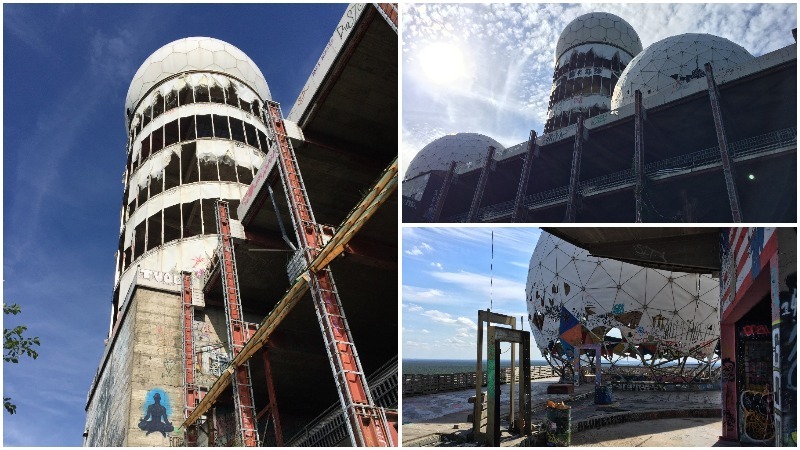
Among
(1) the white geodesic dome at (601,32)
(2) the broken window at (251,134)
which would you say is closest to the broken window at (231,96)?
(2) the broken window at (251,134)

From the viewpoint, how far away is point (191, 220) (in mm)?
34375

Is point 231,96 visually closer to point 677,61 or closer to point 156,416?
point 156,416

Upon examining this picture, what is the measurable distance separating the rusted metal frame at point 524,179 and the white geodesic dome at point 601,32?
17.7 m

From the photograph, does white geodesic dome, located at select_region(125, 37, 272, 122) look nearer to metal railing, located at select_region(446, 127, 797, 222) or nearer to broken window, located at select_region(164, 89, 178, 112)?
broken window, located at select_region(164, 89, 178, 112)

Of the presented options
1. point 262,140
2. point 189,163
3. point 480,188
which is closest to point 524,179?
point 480,188

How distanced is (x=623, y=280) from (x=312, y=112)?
77.8 ft

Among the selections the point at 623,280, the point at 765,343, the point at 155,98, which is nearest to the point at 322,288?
the point at 765,343

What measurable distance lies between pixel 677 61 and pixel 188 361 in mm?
29594

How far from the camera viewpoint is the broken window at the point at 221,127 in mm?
37312

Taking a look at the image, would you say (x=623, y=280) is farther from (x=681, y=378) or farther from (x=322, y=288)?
(x=322, y=288)

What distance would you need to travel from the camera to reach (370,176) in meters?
23.3

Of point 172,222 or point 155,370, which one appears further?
point 172,222

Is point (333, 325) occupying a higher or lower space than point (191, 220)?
lower

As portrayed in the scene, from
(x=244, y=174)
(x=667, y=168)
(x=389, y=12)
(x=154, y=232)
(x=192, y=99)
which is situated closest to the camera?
(x=389, y=12)
